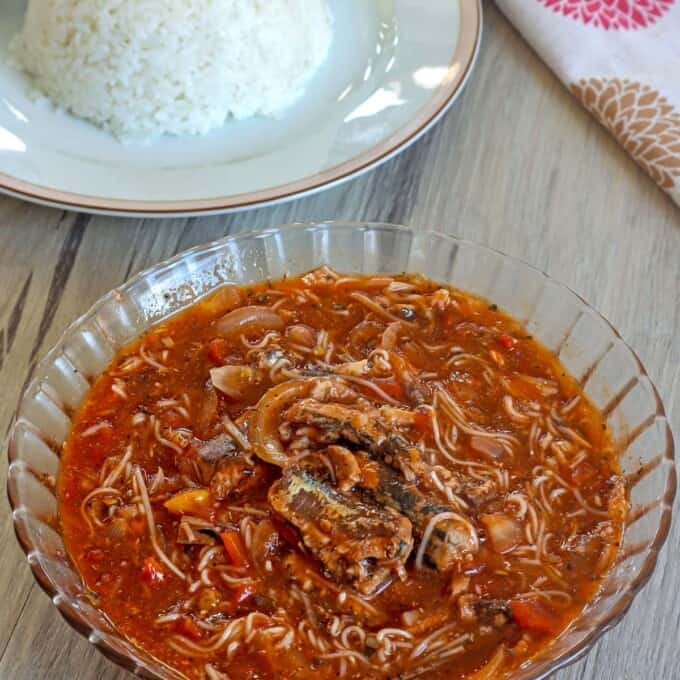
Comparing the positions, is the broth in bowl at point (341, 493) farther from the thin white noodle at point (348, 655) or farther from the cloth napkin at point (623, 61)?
the cloth napkin at point (623, 61)

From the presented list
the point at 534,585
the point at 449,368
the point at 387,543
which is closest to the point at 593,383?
the point at 449,368

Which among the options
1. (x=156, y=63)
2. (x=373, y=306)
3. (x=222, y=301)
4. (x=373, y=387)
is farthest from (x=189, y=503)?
(x=156, y=63)

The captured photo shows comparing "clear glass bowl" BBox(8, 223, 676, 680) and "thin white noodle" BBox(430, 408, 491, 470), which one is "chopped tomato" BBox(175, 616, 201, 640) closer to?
"clear glass bowl" BBox(8, 223, 676, 680)

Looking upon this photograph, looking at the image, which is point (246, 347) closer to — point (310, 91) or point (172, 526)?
point (172, 526)

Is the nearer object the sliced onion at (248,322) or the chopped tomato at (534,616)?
the chopped tomato at (534,616)

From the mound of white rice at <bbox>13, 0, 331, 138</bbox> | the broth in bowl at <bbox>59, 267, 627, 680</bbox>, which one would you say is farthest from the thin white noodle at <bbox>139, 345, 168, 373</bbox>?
the mound of white rice at <bbox>13, 0, 331, 138</bbox>

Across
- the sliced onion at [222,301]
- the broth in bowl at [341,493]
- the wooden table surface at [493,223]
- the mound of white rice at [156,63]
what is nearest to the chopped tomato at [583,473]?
the broth in bowl at [341,493]

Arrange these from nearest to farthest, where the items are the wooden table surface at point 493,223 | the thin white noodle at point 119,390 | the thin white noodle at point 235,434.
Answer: the thin white noodle at point 235,434
the thin white noodle at point 119,390
the wooden table surface at point 493,223
